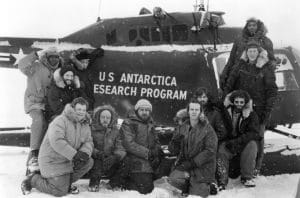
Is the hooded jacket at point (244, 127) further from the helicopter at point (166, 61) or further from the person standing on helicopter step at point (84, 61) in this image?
the person standing on helicopter step at point (84, 61)

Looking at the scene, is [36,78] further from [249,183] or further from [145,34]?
[249,183]

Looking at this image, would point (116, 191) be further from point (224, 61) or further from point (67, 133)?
point (224, 61)

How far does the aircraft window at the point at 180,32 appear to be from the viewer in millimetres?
6535

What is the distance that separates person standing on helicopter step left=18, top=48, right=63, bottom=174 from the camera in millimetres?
5164

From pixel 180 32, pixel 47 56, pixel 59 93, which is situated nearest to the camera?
pixel 59 93

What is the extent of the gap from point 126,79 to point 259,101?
2072 mm

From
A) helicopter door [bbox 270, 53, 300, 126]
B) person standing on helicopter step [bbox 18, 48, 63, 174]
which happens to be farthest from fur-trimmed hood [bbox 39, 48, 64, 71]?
helicopter door [bbox 270, 53, 300, 126]

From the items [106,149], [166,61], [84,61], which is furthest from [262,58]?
[84,61]

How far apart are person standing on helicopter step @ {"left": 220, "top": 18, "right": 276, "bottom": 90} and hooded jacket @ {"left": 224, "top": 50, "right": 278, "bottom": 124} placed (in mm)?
184

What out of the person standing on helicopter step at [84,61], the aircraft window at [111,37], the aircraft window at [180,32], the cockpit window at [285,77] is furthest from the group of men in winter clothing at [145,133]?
the aircraft window at [111,37]

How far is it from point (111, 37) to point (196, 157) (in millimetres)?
2850

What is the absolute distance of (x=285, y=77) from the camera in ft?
20.2

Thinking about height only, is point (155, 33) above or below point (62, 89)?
above

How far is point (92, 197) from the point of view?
439 cm
